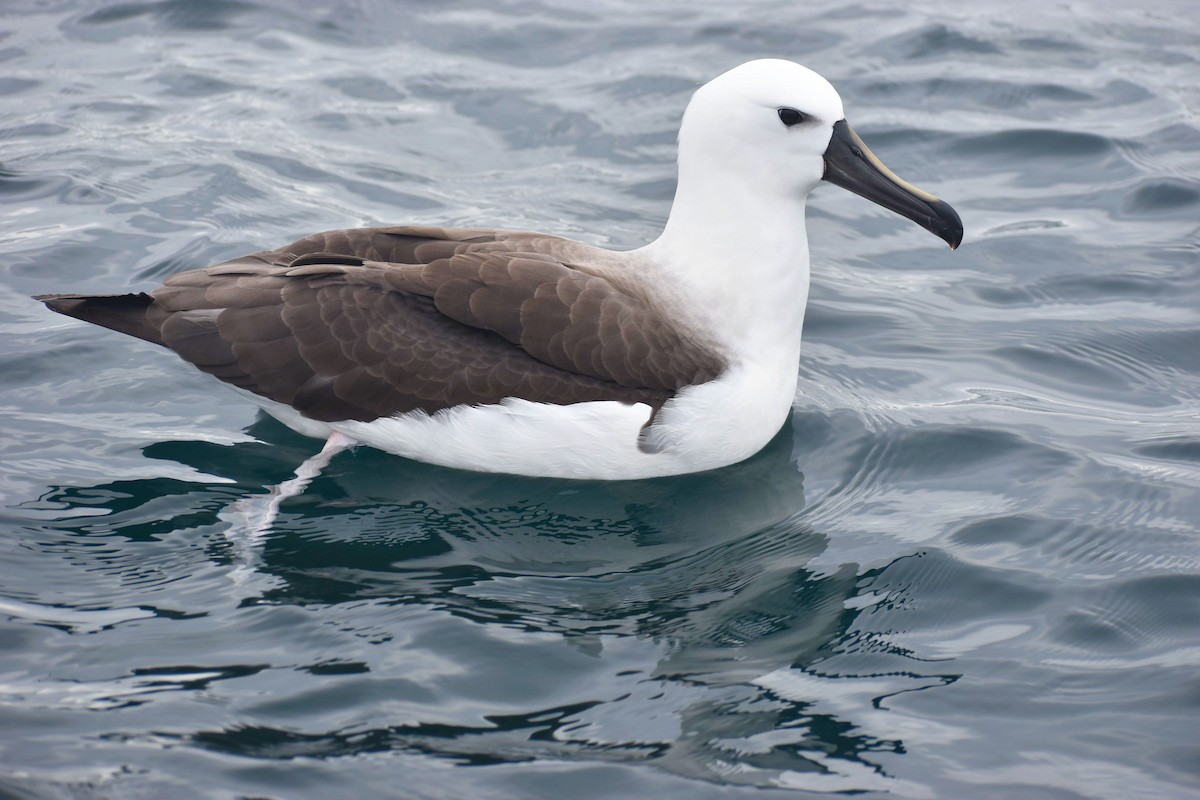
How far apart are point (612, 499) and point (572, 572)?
0.74m

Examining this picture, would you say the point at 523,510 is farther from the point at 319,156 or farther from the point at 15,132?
the point at 15,132

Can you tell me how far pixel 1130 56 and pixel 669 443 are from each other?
8372mm

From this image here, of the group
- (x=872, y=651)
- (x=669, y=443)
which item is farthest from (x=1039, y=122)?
(x=872, y=651)

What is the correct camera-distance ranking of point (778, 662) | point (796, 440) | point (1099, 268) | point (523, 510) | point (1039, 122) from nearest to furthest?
point (778, 662) → point (523, 510) → point (796, 440) → point (1099, 268) → point (1039, 122)

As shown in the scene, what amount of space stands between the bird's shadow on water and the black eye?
1820 mm

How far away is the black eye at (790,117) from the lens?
712cm

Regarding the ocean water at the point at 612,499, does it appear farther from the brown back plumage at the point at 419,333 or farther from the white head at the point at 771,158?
the white head at the point at 771,158

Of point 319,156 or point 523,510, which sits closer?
point 523,510

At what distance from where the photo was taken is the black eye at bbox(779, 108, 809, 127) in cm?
712

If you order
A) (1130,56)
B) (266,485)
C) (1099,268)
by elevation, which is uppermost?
(1130,56)

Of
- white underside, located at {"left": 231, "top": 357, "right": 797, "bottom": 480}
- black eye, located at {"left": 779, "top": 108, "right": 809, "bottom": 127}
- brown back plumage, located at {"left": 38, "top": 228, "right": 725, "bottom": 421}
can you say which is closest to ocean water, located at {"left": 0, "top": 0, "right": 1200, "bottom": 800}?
white underside, located at {"left": 231, "top": 357, "right": 797, "bottom": 480}

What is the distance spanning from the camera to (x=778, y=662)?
5781 mm

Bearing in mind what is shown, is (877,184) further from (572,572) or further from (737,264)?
(572,572)

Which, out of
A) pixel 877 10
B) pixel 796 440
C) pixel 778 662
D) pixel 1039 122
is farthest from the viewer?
pixel 877 10
